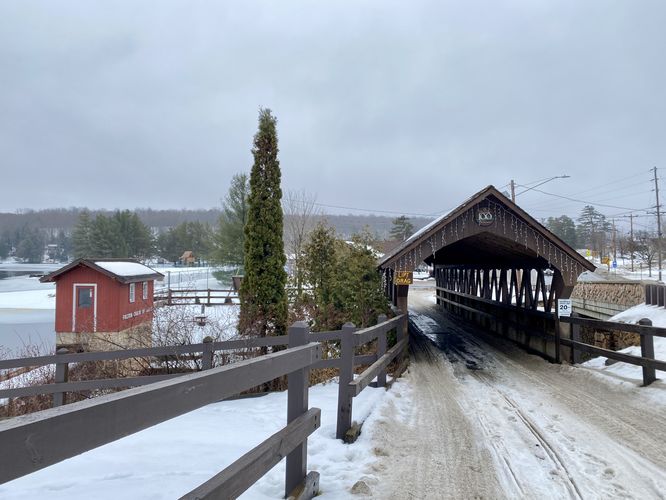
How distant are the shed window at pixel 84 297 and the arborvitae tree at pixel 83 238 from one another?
42.1 m

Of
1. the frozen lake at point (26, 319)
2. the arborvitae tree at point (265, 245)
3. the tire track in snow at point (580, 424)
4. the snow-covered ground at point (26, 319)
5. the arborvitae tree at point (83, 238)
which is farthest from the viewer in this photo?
the arborvitae tree at point (83, 238)

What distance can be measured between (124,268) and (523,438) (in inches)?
806

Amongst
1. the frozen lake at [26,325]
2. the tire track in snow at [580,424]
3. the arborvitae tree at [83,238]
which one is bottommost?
the frozen lake at [26,325]

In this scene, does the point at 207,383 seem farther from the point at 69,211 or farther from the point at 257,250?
the point at 69,211

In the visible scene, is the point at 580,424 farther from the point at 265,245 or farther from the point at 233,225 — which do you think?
the point at 233,225

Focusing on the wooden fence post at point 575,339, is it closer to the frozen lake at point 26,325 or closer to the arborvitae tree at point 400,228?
the frozen lake at point 26,325

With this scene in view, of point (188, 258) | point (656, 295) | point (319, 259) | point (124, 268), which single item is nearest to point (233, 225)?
point (124, 268)

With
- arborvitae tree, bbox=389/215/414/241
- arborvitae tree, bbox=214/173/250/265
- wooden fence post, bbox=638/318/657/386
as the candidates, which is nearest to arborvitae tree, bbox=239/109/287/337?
wooden fence post, bbox=638/318/657/386

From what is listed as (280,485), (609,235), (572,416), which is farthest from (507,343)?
(609,235)

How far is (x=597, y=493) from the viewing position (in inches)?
131

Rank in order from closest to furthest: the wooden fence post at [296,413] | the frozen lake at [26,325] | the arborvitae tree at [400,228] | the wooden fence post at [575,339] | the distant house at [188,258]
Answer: the wooden fence post at [296,413], the wooden fence post at [575,339], the frozen lake at [26,325], the arborvitae tree at [400,228], the distant house at [188,258]

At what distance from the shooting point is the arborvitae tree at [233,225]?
31953 mm

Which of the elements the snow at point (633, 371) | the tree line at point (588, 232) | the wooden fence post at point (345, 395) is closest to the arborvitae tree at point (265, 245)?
the wooden fence post at point (345, 395)

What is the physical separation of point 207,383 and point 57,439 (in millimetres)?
641
